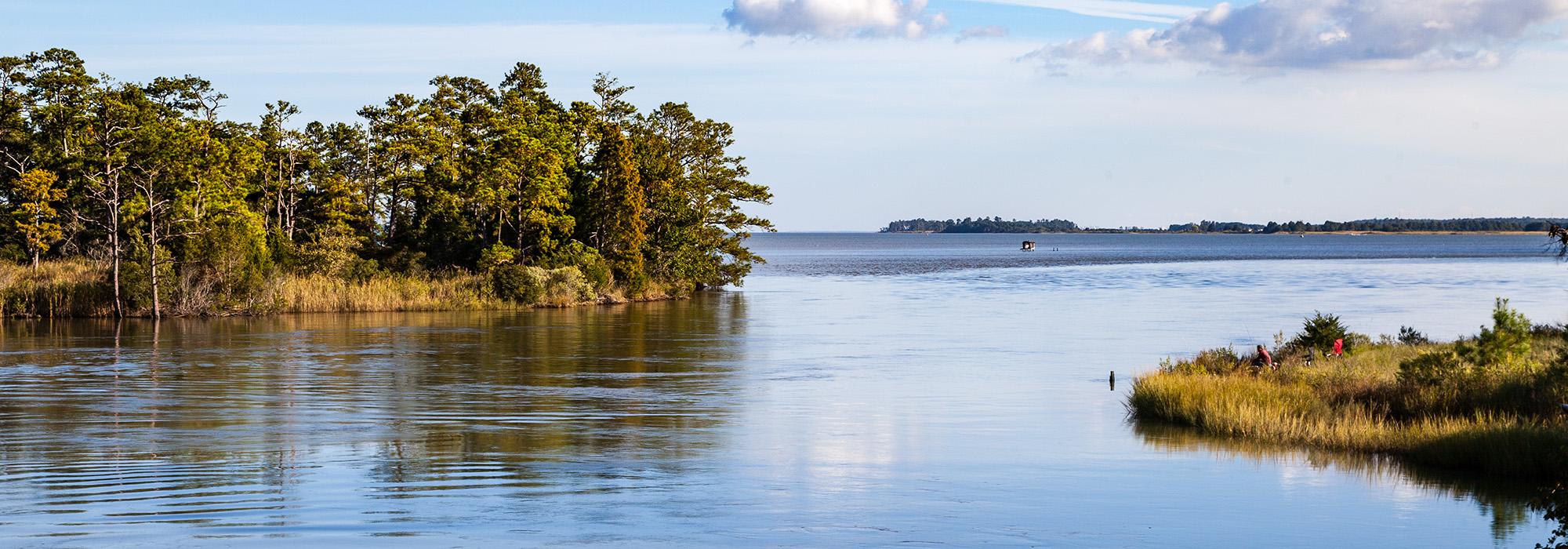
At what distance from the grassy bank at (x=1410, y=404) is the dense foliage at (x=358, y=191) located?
3951cm

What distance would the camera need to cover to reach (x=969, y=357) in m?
37.6

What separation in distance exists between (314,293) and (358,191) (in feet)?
28.2

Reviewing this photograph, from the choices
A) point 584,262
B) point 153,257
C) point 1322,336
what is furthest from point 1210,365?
point 584,262

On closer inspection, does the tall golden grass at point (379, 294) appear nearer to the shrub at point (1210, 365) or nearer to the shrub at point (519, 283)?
the shrub at point (519, 283)

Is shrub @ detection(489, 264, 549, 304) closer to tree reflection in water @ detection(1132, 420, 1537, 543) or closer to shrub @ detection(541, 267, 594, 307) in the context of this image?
shrub @ detection(541, 267, 594, 307)

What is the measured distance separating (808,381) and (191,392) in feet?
43.4

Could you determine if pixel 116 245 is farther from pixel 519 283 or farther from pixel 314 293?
pixel 519 283

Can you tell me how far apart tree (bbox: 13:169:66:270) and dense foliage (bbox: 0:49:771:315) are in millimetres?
111

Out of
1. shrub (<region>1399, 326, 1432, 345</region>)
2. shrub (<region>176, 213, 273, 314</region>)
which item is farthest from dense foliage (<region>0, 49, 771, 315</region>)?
shrub (<region>1399, 326, 1432, 345</region>)

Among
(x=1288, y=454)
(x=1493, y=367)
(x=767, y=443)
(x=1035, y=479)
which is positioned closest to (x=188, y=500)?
(x=767, y=443)

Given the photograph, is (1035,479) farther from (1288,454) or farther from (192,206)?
(192,206)

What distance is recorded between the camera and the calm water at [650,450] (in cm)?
1527

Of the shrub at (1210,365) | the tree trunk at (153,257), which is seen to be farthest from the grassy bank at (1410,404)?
the tree trunk at (153,257)

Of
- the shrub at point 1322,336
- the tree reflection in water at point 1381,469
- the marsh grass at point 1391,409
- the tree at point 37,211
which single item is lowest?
the tree reflection in water at point 1381,469
